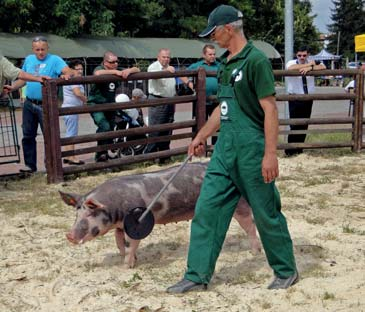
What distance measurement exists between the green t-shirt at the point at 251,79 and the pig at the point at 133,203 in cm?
116

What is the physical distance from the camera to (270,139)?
401 cm

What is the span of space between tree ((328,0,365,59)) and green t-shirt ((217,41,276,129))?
74.1 m

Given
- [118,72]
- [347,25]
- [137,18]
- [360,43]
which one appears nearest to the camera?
[118,72]

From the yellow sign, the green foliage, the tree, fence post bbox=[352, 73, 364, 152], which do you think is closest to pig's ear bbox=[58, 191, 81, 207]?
fence post bbox=[352, 73, 364, 152]

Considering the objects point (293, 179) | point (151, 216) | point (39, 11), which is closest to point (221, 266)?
point (151, 216)

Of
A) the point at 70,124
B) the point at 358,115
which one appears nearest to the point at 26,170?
the point at 70,124

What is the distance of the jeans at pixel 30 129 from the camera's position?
872cm

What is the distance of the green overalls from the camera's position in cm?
412

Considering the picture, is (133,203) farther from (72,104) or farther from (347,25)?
(347,25)

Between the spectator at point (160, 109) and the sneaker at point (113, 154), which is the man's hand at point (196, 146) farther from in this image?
the sneaker at point (113, 154)

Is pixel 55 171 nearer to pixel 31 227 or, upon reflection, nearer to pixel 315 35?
pixel 31 227

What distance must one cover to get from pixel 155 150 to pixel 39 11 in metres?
22.0

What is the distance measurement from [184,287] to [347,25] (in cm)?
7909

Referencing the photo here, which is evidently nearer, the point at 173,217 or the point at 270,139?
the point at 270,139
